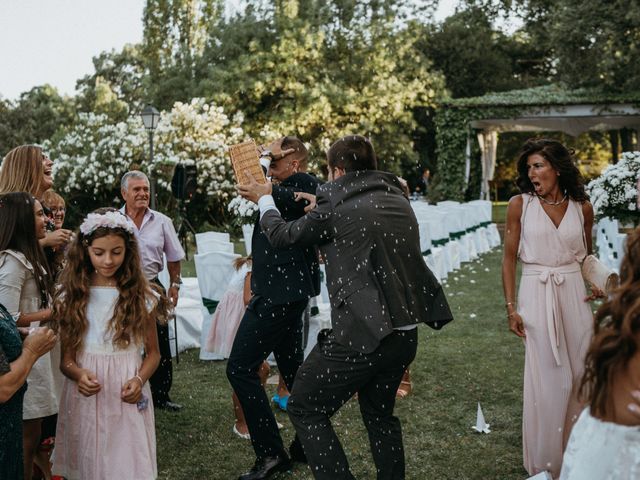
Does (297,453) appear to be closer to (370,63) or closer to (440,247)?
(440,247)

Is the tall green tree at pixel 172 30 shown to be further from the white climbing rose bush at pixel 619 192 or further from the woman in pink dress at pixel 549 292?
the woman in pink dress at pixel 549 292

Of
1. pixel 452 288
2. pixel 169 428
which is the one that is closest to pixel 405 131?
pixel 452 288

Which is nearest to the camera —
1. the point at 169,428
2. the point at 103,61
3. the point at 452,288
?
the point at 169,428

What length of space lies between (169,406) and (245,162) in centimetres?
278

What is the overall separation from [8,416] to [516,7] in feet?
106

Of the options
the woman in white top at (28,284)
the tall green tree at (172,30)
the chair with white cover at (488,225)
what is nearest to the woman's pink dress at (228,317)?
the woman in white top at (28,284)

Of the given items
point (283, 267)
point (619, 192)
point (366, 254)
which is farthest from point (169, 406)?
point (619, 192)

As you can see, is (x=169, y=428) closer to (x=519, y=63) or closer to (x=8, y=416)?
(x=8, y=416)

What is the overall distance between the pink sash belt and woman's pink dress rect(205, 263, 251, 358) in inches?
101

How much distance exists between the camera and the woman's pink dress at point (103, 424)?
3.34 meters

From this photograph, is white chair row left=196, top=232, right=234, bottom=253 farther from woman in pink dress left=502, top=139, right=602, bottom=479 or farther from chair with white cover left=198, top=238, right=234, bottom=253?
woman in pink dress left=502, top=139, right=602, bottom=479

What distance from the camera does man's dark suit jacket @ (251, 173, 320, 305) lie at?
400 centimetres

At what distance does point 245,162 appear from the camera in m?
3.62

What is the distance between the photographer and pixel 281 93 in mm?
27875
